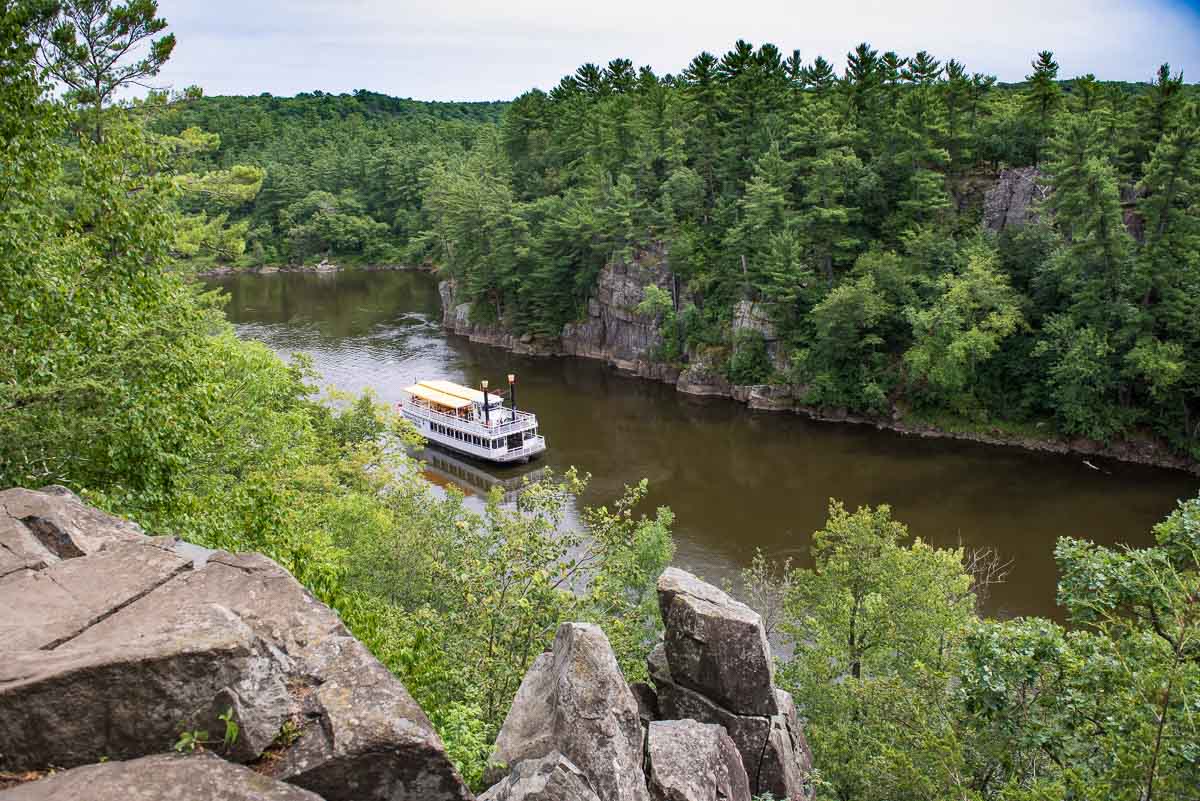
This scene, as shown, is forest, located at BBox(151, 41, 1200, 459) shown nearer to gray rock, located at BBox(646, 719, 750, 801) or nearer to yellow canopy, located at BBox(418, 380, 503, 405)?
yellow canopy, located at BBox(418, 380, 503, 405)

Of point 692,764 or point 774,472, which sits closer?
point 692,764

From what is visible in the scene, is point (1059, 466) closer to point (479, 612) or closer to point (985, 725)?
point (985, 725)

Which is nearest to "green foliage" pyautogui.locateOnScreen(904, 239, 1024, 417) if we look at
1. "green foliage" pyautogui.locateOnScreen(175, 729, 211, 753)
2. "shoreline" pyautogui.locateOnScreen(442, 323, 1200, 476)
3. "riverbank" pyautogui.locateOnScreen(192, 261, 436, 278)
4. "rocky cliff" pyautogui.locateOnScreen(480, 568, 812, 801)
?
"shoreline" pyautogui.locateOnScreen(442, 323, 1200, 476)

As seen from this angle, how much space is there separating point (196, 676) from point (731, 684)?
353 inches

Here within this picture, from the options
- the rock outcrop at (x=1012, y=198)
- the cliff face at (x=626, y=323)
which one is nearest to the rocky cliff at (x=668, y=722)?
the rock outcrop at (x=1012, y=198)

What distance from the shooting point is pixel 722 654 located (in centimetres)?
1333

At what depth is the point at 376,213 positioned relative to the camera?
111m

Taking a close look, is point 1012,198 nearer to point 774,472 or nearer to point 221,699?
point 774,472

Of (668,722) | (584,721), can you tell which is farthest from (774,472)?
(584,721)

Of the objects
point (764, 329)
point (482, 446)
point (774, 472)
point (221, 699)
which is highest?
point (221, 699)

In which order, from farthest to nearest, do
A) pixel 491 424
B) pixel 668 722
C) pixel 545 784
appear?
pixel 491 424 < pixel 668 722 < pixel 545 784

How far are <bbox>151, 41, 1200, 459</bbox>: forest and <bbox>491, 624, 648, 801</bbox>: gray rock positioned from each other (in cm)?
2294

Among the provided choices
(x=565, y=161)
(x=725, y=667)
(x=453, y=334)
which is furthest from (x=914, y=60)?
(x=725, y=667)

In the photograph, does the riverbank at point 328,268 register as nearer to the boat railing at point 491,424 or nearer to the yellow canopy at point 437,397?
the yellow canopy at point 437,397
